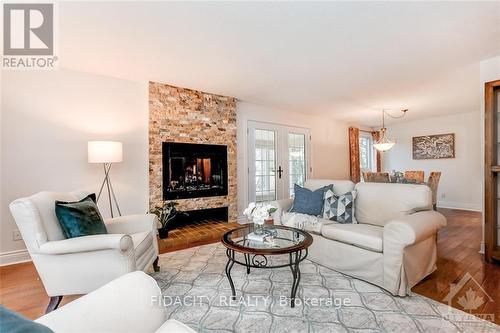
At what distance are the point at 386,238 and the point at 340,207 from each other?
2.49 feet

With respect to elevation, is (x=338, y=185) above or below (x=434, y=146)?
below

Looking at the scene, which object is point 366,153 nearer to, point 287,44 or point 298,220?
point 298,220

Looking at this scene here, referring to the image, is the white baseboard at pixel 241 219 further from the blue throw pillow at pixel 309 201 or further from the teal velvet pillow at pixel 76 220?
the teal velvet pillow at pixel 76 220

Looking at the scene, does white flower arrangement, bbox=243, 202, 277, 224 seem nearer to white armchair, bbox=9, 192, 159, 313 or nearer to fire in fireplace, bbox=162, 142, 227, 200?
white armchair, bbox=9, 192, 159, 313

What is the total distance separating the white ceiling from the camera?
6.37 feet

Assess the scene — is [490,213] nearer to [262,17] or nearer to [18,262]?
[262,17]

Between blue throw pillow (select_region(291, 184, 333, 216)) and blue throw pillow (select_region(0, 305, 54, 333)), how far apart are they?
8.70 ft

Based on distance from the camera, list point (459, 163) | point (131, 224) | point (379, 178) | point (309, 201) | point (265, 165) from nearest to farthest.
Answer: point (131, 224) < point (309, 201) < point (379, 178) < point (265, 165) < point (459, 163)

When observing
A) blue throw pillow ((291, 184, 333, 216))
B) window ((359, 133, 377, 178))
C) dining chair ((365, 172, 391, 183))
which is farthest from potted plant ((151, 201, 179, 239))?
window ((359, 133, 377, 178))

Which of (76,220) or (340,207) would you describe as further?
(340,207)

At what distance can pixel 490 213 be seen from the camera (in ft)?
8.82

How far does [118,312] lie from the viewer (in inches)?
31.2

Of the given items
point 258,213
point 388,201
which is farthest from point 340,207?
point 258,213

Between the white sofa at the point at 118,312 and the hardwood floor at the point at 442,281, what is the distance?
153 centimetres
